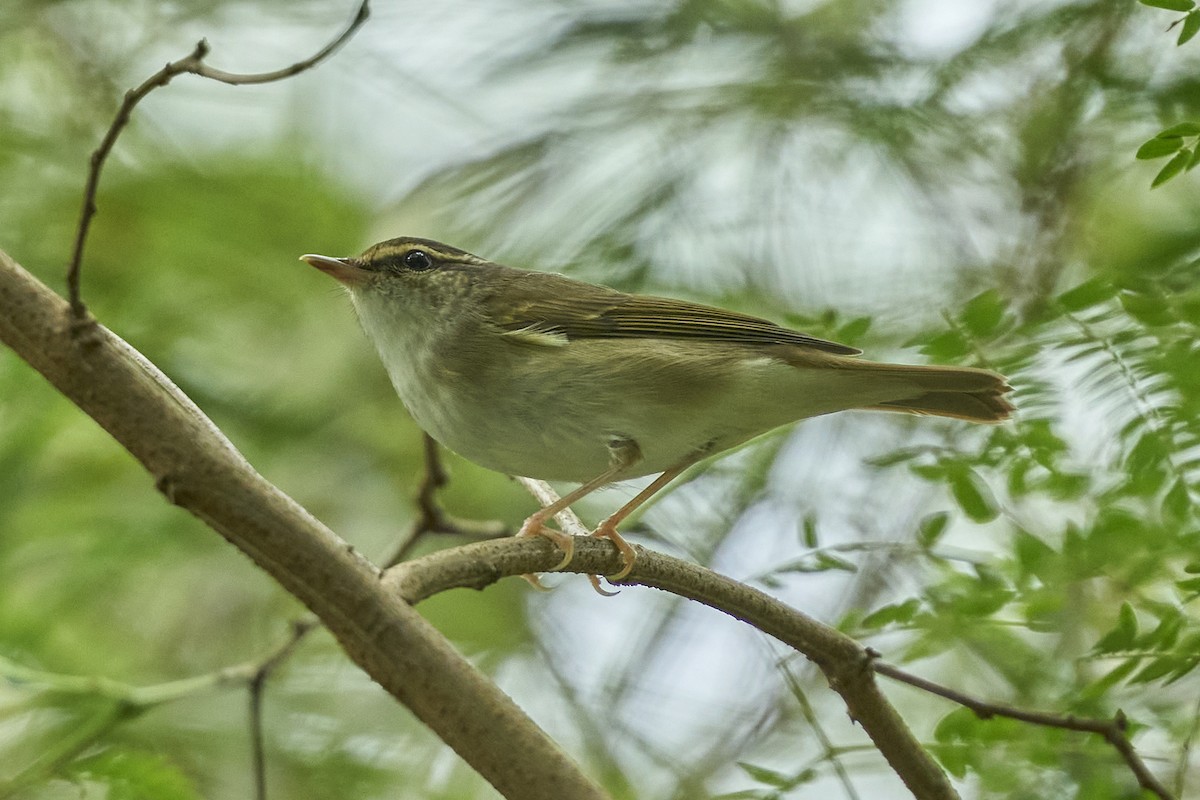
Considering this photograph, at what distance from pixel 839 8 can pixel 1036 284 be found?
1462 millimetres

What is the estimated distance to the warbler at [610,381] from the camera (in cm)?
342

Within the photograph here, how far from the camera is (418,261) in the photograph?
13.5 ft

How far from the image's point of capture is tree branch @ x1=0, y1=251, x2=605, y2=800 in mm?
1735

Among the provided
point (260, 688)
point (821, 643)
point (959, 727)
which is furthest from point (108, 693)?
point (959, 727)

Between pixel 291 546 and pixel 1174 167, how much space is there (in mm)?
1681

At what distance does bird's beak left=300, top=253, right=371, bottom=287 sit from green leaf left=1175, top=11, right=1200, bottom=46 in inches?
102

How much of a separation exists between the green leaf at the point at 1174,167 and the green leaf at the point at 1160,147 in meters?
0.02

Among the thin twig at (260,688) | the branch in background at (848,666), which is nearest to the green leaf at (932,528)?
the branch in background at (848,666)

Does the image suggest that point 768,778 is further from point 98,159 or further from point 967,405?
point 98,159

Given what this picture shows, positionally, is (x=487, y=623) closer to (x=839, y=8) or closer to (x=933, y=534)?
(x=933, y=534)

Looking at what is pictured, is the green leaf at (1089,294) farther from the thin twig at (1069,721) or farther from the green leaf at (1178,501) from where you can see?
the thin twig at (1069,721)

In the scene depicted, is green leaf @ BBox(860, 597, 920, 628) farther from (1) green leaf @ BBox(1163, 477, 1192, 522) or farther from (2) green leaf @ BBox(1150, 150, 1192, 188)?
(2) green leaf @ BBox(1150, 150, 1192, 188)

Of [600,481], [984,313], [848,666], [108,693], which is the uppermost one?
[984,313]

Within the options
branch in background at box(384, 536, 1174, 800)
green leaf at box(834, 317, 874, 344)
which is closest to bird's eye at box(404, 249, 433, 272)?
green leaf at box(834, 317, 874, 344)
